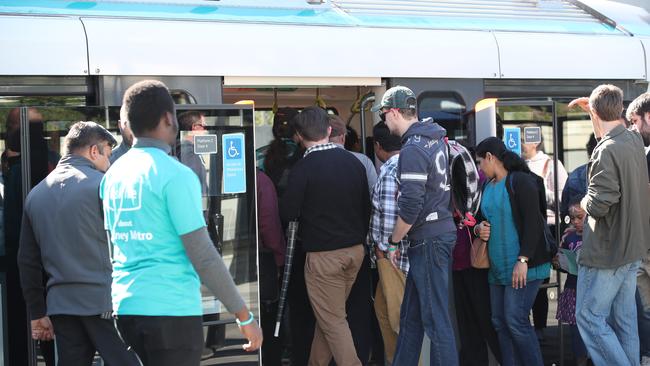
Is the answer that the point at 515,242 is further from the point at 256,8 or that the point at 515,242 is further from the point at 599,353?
the point at 256,8

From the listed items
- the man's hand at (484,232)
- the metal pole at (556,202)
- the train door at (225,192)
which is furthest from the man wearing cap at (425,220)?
the metal pole at (556,202)

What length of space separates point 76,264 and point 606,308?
9.34 ft

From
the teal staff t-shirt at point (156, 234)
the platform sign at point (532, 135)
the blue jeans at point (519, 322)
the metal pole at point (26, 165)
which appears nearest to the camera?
the teal staff t-shirt at point (156, 234)

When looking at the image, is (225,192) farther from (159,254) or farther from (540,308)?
(540,308)

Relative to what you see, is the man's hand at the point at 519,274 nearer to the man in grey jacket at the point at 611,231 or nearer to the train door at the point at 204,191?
the man in grey jacket at the point at 611,231

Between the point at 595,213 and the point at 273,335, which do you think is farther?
the point at 273,335

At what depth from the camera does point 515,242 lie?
5977 millimetres

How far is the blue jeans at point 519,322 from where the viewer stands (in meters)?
5.97

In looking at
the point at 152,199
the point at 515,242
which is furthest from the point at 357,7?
the point at 152,199

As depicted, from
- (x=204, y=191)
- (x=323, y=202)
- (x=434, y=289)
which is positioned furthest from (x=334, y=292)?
(x=204, y=191)

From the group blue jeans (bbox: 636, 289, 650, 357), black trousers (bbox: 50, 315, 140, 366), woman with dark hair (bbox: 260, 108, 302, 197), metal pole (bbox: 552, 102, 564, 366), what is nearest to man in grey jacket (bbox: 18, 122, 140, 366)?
black trousers (bbox: 50, 315, 140, 366)

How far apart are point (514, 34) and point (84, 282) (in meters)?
3.50

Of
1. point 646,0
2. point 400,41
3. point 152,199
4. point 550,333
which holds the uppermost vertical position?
point 646,0

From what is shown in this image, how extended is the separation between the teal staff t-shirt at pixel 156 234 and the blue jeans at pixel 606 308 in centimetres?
271
